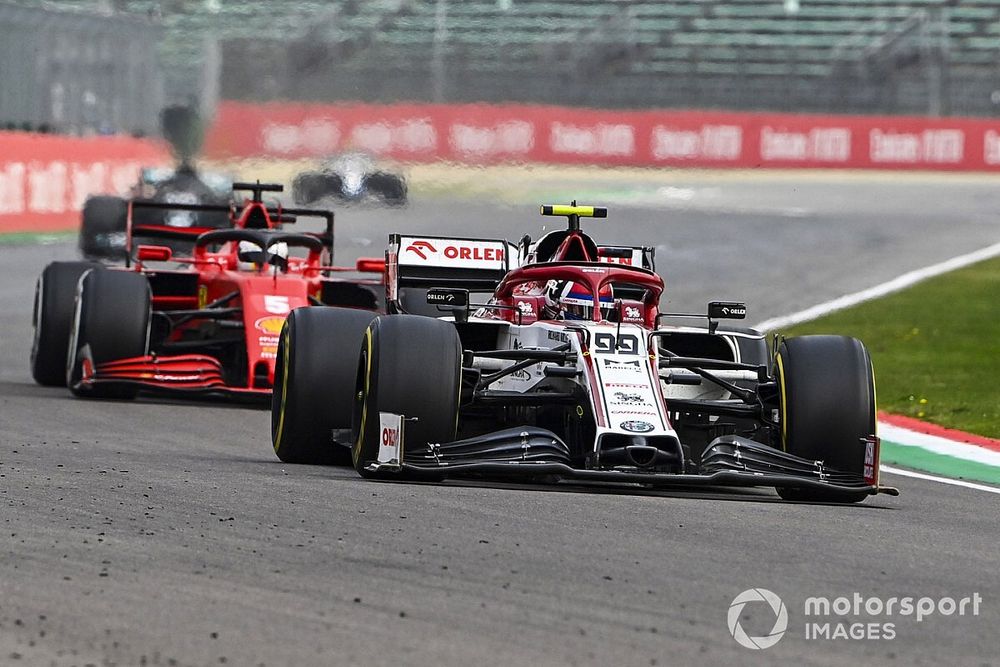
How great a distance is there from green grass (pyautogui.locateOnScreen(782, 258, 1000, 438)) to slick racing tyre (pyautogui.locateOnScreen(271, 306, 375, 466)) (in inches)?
204

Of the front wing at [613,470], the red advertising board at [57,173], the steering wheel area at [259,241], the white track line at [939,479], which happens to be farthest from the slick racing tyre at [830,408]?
the red advertising board at [57,173]

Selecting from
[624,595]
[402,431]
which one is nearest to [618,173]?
[402,431]

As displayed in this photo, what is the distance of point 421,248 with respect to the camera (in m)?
13.1

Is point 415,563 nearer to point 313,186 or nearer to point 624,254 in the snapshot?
point 624,254

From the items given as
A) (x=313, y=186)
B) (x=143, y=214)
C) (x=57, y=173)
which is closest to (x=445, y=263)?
(x=143, y=214)

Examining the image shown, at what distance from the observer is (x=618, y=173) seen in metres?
28.5

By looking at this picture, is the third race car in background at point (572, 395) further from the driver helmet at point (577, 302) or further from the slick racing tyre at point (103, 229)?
the slick racing tyre at point (103, 229)

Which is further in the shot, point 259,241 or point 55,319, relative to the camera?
point 55,319

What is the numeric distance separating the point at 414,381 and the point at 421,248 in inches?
159

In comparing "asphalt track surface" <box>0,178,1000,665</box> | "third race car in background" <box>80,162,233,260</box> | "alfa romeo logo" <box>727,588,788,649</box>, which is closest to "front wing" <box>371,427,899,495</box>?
"asphalt track surface" <box>0,178,1000,665</box>

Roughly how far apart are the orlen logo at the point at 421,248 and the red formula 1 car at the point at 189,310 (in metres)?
1.34

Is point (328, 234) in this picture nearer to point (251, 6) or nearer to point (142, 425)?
point (142, 425)

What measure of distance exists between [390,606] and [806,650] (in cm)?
131

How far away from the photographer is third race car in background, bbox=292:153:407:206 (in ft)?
81.7
